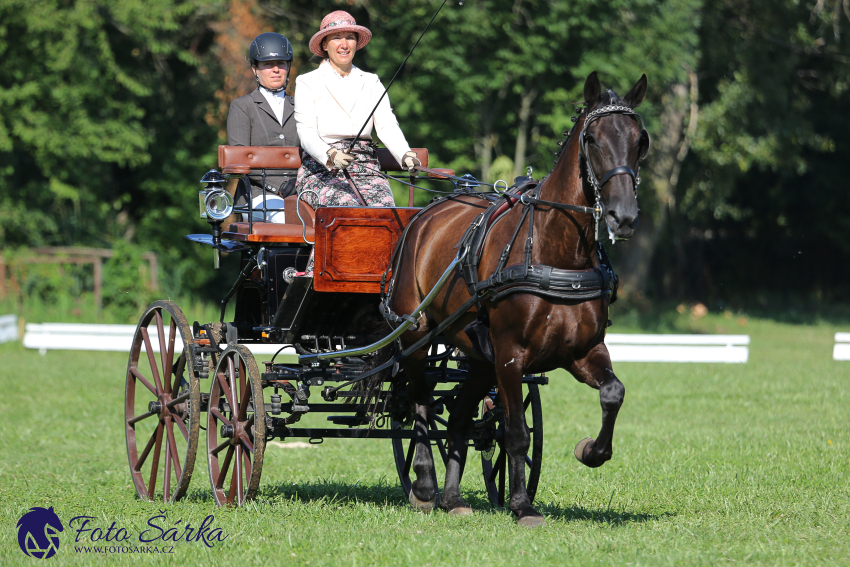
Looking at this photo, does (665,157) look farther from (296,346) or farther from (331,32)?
(296,346)

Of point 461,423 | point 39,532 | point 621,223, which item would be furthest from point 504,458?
point 39,532

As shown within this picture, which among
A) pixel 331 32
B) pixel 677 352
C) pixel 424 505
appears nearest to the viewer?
pixel 424 505

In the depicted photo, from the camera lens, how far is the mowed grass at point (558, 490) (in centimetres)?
521

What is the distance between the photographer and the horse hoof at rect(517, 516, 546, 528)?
18.4 feet

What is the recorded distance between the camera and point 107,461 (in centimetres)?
956

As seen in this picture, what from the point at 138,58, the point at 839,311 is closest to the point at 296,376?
the point at 138,58

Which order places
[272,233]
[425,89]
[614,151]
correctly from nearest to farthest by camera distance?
[614,151] < [272,233] < [425,89]

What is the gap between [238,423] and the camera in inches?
262

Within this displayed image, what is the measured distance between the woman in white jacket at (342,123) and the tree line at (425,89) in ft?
46.8

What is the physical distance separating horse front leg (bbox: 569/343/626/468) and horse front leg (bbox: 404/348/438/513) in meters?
1.31

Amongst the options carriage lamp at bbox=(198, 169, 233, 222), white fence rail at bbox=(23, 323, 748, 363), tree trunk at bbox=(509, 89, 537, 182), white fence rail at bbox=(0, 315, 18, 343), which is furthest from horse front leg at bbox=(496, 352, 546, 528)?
tree trunk at bbox=(509, 89, 537, 182)

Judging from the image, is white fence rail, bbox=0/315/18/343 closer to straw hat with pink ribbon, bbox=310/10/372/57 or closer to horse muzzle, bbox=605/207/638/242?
straw hat with pink ribbon, bbox=310/10/372/57

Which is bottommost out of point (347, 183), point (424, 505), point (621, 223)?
point (424, 505)

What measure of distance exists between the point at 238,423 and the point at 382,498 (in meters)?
1.31
